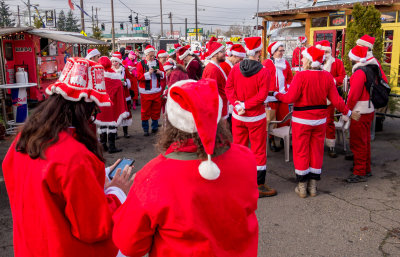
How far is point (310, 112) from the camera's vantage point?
4836 millimetres

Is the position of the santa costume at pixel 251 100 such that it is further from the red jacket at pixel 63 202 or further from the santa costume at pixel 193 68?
the santa costume at pixel 193 68

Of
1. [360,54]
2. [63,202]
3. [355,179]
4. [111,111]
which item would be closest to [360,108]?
[360,54]

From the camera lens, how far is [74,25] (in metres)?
74.4

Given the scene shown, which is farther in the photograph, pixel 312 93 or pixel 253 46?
pixel 253 46

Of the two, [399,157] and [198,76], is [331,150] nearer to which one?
[399,157]

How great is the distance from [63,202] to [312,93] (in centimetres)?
382

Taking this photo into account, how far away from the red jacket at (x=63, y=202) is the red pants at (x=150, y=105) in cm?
695

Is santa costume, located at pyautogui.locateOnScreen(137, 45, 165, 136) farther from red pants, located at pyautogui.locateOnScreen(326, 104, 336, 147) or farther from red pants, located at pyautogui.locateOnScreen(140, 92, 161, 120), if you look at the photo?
red pants, located at pyautogui.locateOnScreen(326, 104, 336, 147)

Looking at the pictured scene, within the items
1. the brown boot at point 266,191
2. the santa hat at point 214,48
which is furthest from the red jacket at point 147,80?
the brown boot at point 266,191

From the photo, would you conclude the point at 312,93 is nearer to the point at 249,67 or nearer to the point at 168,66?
the point at 249,67

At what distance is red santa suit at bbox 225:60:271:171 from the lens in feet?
15.9

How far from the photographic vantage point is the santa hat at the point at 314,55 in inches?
184

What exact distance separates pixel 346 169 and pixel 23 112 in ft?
25.5

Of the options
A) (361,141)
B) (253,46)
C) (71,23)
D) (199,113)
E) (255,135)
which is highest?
(71,23)
